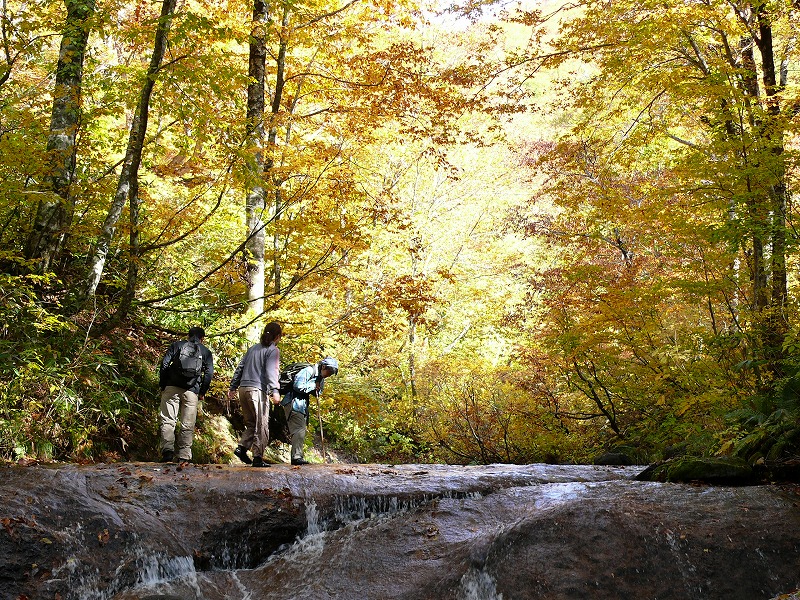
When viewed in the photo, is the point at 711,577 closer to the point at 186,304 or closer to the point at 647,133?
the point at 647,133

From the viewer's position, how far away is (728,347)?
8508 mm

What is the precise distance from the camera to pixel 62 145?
28.2 ft

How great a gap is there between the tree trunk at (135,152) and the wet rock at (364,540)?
3.43m

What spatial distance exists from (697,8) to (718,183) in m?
2.75

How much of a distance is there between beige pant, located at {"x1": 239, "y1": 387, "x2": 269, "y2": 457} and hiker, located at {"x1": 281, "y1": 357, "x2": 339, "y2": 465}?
430mm

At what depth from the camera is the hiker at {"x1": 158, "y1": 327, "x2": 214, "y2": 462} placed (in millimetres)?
8031

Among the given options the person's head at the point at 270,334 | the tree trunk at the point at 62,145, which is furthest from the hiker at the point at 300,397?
the tree trunk at the point at 62,145

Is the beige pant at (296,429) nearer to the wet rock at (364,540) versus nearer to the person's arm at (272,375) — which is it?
the person's arm at (272,375)

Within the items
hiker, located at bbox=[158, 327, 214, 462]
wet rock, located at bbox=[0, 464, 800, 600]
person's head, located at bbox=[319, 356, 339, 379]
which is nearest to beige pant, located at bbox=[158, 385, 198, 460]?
hiker, located at bbox=[158, 327, 214, 462]

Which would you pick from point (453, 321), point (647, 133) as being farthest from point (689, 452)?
point (453, 321)

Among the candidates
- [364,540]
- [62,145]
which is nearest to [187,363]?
[364,540]

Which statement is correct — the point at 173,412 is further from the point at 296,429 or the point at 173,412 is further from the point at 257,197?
the point at 257,197

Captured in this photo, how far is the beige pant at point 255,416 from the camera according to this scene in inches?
313

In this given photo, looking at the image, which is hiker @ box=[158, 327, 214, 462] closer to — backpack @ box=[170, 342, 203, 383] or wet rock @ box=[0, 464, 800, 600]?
backpack @ box=[170, 342, 203, 383]
